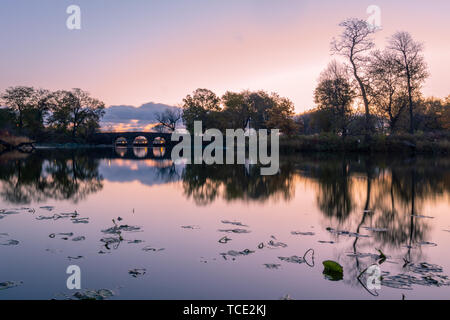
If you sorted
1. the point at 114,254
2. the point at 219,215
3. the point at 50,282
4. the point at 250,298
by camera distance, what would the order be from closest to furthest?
1. the point at 250,298
2. the point at 50,282
3. the point at 114,254
4. the point at 219,215

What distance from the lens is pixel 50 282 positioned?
5.95 m

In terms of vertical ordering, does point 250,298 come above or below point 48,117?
below

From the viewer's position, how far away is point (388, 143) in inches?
1845

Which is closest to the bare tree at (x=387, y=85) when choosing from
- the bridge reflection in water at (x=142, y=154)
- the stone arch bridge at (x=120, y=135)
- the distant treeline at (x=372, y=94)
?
the distant treeline at (x=372, y=94)

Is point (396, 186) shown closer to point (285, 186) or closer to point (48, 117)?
point (285, 186)

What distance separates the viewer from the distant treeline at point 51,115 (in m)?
95.2

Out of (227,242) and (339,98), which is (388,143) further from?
(227,242)

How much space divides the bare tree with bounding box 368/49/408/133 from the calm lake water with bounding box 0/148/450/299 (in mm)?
38386

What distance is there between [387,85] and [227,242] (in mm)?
52003

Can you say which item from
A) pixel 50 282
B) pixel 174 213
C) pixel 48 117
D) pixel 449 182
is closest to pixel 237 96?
pixel 48 117

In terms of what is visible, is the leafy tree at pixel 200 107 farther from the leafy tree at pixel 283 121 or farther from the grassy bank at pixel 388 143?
the grassy bank at pixel 388 143

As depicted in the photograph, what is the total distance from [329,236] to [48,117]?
357 ft

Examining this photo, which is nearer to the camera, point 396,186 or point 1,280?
point 1,280

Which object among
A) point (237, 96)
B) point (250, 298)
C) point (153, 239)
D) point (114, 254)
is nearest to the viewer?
point (250, 298)
